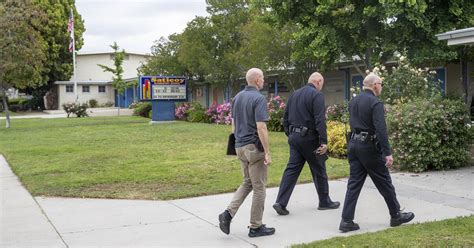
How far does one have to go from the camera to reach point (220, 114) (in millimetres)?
26062

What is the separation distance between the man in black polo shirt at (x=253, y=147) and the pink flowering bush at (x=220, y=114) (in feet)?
60.9

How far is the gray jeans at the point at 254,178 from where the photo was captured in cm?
565

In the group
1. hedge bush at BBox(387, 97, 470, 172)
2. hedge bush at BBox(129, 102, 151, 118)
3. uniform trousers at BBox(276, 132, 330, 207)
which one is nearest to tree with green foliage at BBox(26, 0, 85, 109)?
hedge bush at BBox(129, 102, 151, 118)

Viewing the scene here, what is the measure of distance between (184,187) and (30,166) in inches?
178

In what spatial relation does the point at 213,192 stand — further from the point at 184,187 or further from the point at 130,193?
the point at 130,193

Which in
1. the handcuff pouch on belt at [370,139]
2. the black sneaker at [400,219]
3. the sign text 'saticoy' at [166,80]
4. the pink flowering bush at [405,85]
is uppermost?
the sign text 'saticoy' at [166,80]

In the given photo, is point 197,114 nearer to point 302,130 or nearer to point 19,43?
point 19,43

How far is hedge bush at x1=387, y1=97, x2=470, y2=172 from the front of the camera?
32.5ft

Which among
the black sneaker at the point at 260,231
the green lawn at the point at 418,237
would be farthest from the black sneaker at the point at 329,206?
the black sneaker at the point at 260,231

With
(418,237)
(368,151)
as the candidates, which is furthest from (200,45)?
(418,237)

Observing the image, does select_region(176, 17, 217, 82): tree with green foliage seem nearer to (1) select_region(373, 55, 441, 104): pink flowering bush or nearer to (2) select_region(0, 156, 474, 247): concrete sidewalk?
(1) select_region(373, 55, 441, 104): pink flowering bush

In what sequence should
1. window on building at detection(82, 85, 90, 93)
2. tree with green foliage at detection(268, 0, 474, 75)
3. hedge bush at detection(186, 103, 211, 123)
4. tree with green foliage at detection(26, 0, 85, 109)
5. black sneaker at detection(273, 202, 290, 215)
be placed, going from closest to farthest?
black sneaker at detection(273, 202, 290, 215) → tree with green foliage at detection(268, 0, 474, 75) → hedge bush at detection(186, 103, 211, 123) → tree with green foliage at detection(26, 0, 85, 109) → window on building at detection(82, 85, 90, 93)

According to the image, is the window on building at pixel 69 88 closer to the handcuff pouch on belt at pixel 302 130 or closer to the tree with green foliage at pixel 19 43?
the tree with green foliage at pixel 19 43

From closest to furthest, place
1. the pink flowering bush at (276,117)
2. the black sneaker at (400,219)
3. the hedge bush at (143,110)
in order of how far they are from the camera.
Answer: the black sneaker at (400,219) < the pink flowering bush at (276,117) < the hedge bush at (143,110)
